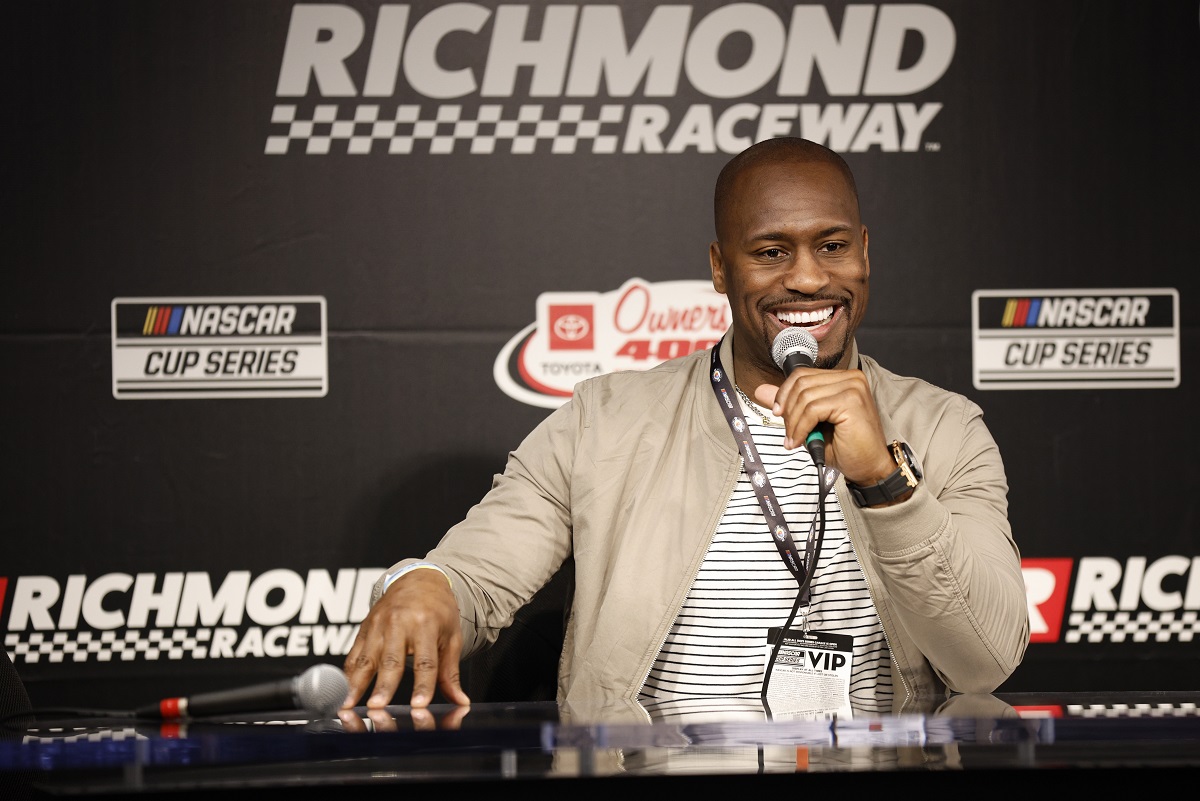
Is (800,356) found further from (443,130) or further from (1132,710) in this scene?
(443,130)

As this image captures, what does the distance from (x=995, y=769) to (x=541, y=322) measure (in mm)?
1790

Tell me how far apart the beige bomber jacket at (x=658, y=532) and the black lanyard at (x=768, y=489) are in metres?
0.02

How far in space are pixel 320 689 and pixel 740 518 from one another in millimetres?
920

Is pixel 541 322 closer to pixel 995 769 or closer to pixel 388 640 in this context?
pixel 388 640

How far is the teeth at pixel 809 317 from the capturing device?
1.93 meters

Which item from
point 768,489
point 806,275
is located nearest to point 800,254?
point 806,275

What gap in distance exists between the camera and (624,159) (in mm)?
2709

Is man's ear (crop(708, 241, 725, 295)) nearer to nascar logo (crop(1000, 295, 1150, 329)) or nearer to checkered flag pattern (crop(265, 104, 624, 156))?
checkered flag pattern (crop(265, 104, 624, 156))

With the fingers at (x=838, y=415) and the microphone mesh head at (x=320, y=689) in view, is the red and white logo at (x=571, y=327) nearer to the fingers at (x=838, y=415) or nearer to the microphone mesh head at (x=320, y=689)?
the fingers at (x=838, y=415)

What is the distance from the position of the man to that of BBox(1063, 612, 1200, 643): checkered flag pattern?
1.01 m

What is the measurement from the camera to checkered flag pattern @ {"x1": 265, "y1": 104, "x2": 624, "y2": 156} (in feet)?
8.76

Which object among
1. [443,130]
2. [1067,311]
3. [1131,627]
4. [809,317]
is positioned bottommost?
[1131,627]

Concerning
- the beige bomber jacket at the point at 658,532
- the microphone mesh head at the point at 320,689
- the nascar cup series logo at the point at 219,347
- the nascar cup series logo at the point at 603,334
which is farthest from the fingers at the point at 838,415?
the nascar cup series logo at the point at 219,347

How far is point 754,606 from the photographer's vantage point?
186cm
